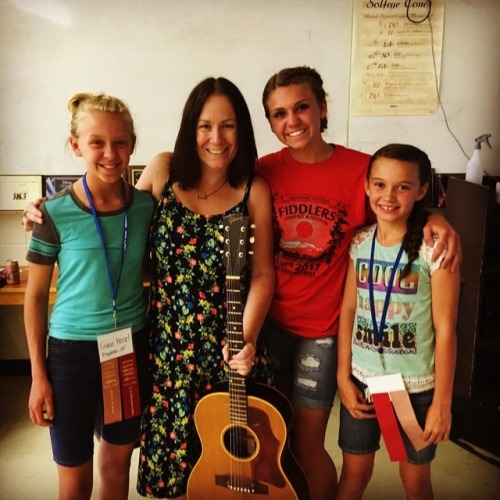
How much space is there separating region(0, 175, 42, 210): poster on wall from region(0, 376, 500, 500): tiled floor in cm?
118

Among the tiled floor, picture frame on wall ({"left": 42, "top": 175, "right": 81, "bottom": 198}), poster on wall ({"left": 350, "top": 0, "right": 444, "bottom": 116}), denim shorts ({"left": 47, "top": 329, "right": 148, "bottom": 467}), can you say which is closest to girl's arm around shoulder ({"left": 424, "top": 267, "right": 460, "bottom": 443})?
the tiled floor

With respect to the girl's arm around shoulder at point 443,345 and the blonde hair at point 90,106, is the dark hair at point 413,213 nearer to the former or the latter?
the girl's arm around shoulder at point 443,345

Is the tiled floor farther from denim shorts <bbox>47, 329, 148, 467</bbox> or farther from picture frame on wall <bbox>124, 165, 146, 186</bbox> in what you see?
picture frame on wall <bbox>124, 165, 146, 186</bbox>

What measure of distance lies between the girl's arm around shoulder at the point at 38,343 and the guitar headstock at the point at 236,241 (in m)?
0.48

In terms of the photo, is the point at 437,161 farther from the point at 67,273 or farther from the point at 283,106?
the point at 67,273

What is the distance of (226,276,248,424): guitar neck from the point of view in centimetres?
145

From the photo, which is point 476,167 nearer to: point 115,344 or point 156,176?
point 156,176

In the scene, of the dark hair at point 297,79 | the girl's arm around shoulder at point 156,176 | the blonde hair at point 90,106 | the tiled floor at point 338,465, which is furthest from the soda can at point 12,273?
the dark hair at point 297,79

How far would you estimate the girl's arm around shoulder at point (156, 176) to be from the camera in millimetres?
1527

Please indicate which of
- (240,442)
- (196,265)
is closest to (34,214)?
(196,265)

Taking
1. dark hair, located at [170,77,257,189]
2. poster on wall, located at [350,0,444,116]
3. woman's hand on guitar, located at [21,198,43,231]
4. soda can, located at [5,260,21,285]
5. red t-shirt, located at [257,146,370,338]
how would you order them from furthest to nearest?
poster on wall, located at [350,0,444,116] → soda can, located at [5,260,21,285] → red t-shirt, located at [257,146,370,338] → dark hair, located at [170,77,257,189] → woman's hand on guitar, located at [21,198,43,231]

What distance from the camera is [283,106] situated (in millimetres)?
1502

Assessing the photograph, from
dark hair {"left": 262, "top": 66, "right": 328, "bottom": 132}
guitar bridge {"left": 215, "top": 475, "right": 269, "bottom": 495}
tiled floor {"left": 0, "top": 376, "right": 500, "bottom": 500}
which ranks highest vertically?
dark hair {"left": 262, "top": 66, "right": 328, "bottom": 132}

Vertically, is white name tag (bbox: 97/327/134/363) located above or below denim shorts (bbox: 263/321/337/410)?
above
